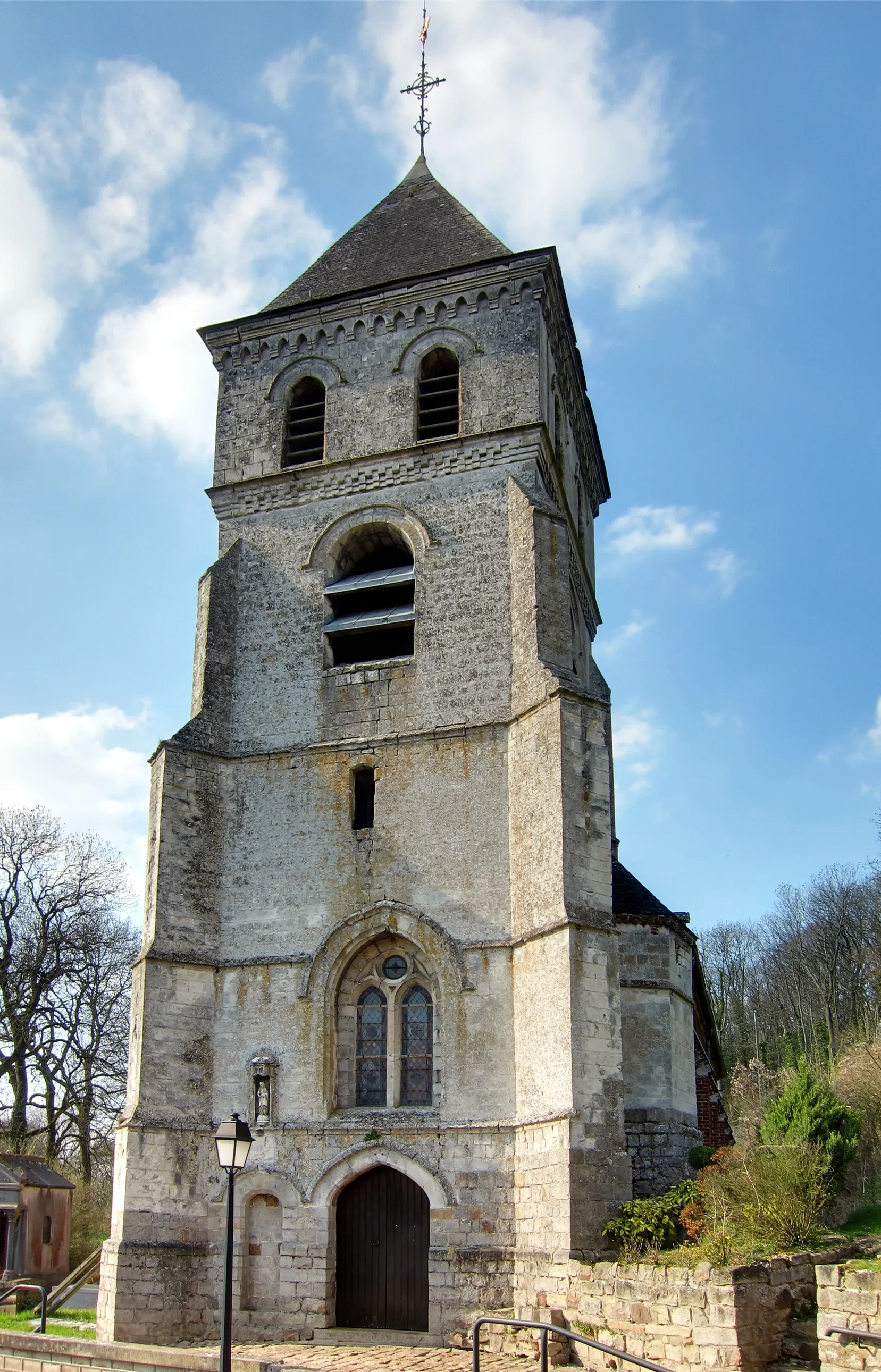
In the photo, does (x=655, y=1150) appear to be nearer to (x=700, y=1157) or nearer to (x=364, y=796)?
(x=700, y=1157)

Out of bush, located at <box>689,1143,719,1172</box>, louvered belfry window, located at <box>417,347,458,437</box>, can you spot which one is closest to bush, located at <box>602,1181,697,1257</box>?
bush, located at <box>689,1143,719,1172</box>

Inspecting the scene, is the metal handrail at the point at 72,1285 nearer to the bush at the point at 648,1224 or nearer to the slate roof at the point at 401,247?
the bush at the point at 648,1224

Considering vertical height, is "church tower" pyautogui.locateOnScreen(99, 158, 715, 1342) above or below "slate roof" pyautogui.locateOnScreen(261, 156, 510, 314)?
below

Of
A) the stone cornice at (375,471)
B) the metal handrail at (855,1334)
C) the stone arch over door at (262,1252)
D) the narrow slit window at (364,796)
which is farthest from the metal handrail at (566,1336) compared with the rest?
the stone cornice at (375,471)

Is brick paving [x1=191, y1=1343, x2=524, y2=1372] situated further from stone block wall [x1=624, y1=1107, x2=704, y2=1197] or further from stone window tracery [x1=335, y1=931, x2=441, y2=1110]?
stone block wall [x1=624, y1=1107, x2=704, y2=1197]

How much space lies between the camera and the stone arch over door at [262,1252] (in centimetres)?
1456

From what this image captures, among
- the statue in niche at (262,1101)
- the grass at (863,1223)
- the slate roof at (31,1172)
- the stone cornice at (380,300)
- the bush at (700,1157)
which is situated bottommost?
the grass at (863,1223)

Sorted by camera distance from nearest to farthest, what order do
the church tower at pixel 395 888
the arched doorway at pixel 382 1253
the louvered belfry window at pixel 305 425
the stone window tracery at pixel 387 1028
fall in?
the church tower at pixel 395 888 < the arched doorway at pixel 382 1253 < the stone window tracery at pixel 387 1028 < the louvered belfry window at pixel 305 425

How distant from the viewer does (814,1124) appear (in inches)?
527

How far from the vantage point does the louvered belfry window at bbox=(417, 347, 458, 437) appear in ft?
60.0

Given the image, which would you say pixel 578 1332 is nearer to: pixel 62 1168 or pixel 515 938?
pixel 515 938

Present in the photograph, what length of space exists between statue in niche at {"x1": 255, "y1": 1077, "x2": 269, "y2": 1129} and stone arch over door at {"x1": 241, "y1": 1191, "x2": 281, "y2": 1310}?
0.78 metres

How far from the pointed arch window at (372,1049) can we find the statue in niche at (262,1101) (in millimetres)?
1089

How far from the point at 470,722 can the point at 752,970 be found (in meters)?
33.4
